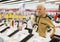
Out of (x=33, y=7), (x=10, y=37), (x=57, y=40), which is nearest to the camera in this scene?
(x=57, y=40)

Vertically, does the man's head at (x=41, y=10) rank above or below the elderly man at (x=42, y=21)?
above

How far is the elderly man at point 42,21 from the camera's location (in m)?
1.03

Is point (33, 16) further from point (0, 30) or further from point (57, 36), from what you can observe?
point (0, 30)

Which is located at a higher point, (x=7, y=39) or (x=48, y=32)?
(x=48, y=32)

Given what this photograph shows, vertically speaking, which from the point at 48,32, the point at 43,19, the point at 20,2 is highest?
the point at 20,2

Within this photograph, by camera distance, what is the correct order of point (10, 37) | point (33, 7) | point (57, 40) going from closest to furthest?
1. point (57, 40)
2. point (33, 7)
3. point (10, 37)

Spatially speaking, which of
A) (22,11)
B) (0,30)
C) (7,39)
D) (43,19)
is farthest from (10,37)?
(43,19)

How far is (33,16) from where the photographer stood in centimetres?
113

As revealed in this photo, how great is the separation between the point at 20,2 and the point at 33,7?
138 mm

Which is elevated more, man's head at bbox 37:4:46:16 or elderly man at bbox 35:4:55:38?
man's head at bbox 37:4:46:16

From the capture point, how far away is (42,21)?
3.48 feet

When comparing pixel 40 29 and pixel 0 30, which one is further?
pixel 0 30

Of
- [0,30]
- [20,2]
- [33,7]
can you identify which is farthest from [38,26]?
[0,30]

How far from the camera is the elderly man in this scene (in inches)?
40.4
